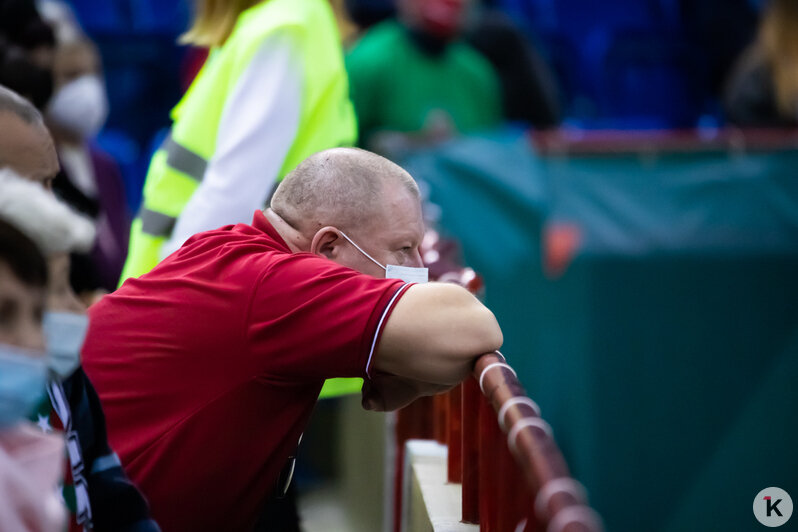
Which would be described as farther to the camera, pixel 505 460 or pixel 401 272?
pixel 401 272

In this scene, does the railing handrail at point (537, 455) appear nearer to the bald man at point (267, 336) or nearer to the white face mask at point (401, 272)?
the bald man at point (267, 336)

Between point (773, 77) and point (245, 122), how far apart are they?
329 cm

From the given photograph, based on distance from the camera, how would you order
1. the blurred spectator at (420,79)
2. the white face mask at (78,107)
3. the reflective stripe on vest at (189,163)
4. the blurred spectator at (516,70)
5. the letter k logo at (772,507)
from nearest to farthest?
the reflective stripe on vest at (189,163) → the letter k logo at (772,507) → the white face mask at (78,107) → the blurred spectator at (420,79) → the blurred spectator at (516,70)

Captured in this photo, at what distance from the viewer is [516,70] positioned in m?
6.68

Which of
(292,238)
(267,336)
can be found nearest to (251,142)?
(292,238)

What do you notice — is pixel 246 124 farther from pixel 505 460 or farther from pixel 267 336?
pixel 505 460

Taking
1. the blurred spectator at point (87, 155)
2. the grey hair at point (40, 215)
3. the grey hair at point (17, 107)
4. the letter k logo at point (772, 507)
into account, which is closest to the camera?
the grey hair at point (40, 215)

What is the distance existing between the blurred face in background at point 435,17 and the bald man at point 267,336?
3.48 meters

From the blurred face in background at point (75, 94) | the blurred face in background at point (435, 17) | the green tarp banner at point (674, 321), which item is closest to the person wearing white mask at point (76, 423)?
the green tarp banner at point (674, 321)

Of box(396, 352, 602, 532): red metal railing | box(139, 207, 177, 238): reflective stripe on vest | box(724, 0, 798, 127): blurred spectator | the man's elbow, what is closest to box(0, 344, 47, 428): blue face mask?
box(396, 352, 602, 532): red metal railing

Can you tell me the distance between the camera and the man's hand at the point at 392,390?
87.8 inches

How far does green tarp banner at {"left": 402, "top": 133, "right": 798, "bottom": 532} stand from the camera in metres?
3.89

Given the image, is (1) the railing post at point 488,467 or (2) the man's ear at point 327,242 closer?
(1) the railing post at point 488,467

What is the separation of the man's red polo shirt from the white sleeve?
64cm
